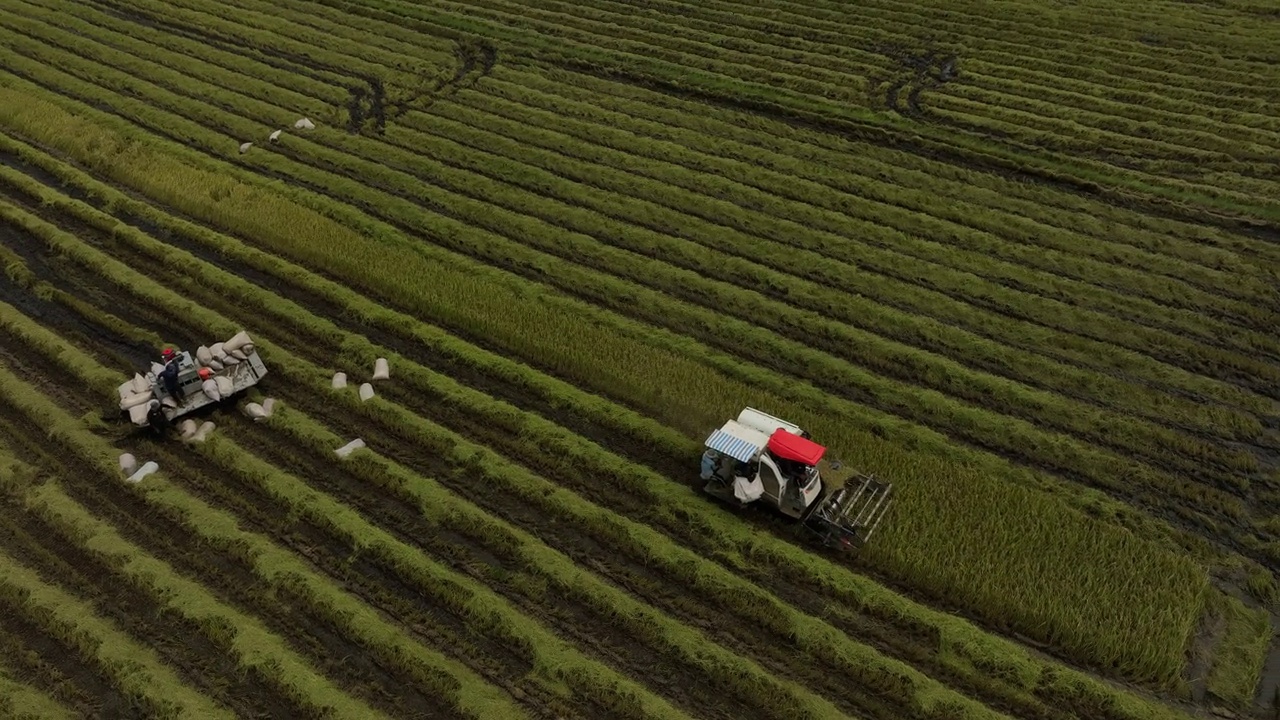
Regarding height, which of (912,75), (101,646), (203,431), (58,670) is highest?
(912,75)

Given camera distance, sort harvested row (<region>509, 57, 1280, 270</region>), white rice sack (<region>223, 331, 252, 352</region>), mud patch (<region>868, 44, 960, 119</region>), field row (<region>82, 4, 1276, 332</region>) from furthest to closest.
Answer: mud patch (<region>868, 44, 960, 119</region>) → harvested row (<region>509, 57, 1280, 270</region>) → field row (<region>82, 4, 1276, 332</region>) → white rice sack (<region>223, 331, 252, 352</region>)

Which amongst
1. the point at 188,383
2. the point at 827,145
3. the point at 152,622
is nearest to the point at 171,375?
the point at 188,383

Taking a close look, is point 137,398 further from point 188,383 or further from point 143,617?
point 143,617

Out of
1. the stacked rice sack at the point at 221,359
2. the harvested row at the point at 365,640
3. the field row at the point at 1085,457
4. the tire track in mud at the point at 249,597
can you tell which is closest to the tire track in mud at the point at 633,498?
the stacked rice sack at the point at 221,359

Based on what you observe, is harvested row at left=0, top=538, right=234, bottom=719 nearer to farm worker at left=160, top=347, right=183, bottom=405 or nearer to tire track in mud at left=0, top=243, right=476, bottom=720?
tire track in mud at left=0, top=243, right=476, bottom=720

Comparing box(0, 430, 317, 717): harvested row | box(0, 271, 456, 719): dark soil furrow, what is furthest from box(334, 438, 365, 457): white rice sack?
box(0, 430, 317, 717): harvested row

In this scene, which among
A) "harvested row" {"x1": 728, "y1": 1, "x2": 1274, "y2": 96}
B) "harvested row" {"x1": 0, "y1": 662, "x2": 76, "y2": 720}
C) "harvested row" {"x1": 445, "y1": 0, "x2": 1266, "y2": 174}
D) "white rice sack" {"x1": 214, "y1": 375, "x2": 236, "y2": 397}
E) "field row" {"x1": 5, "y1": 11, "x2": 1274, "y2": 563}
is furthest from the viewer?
"harvested row" {"x1": 728, "y1": 1, "x2": 1274, "y2": 96}

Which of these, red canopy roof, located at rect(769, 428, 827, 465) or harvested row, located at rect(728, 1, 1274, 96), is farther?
harvested row, located at rect(728, 1, 1274, 96)
